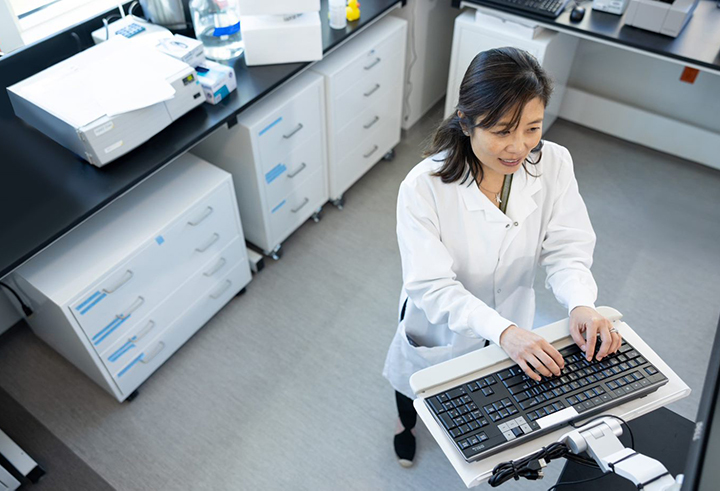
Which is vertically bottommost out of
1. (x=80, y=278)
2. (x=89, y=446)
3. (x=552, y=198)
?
(x=89, y=446)

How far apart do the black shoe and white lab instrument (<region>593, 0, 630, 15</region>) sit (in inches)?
73.2

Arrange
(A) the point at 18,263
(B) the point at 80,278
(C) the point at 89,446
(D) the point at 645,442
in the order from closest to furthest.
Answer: (D) the point at 645,442 < (A) the point at 18,263 < (B) the point at 80,278 < (C) the point at 89,446

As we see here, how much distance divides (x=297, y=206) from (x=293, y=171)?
20 cm

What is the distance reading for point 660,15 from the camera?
2254 millimetres

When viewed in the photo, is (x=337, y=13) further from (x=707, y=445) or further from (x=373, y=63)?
(x=707, y=445)

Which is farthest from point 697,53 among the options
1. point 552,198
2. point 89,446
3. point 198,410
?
point 89,446

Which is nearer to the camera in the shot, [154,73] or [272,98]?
[154,73]

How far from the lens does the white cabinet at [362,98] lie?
2.40 meters

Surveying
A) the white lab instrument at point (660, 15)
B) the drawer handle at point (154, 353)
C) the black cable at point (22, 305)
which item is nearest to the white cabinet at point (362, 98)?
the white lab instrument at point (660, 15)

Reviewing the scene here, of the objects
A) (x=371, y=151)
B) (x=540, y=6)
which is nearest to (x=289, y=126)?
(x=371, y=151)

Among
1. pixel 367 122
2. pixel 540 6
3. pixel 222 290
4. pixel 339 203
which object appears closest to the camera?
pixel 222 290

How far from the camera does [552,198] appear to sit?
1371mm

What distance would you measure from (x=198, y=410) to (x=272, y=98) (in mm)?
1171

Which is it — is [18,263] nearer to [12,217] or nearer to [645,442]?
[12,217]
